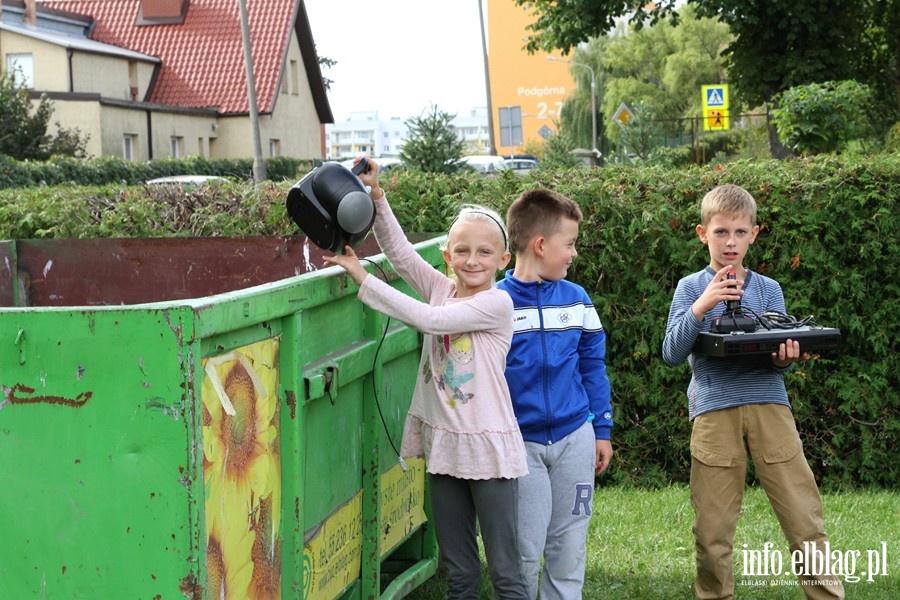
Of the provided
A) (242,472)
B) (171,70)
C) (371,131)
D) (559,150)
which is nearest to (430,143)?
(559,150)

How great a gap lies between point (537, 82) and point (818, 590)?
113 meters

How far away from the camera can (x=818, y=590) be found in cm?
448

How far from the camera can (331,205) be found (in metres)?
3.44

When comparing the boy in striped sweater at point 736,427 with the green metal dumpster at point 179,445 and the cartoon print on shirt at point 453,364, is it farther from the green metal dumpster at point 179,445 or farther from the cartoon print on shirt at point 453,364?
the green metal dumpster at point 179,445

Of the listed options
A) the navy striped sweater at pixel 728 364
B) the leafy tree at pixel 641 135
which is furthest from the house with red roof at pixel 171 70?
the navy striped sweater at pixel 728 364

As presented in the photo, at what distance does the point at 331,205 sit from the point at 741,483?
203cm

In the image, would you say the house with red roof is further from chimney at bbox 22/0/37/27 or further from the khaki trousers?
the khaki trousers

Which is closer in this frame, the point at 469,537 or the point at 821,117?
the point at 469,537

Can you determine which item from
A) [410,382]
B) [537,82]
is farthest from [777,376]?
[537,82]

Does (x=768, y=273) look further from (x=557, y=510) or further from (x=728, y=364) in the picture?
(x=557, y=510)

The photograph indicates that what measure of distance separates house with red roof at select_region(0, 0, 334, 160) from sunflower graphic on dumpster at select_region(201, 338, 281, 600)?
121 feet

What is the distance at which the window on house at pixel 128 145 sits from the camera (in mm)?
40366

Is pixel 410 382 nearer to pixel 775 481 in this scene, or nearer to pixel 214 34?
pixel 775 481

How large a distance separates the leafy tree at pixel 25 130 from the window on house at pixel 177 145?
711 centimetres
